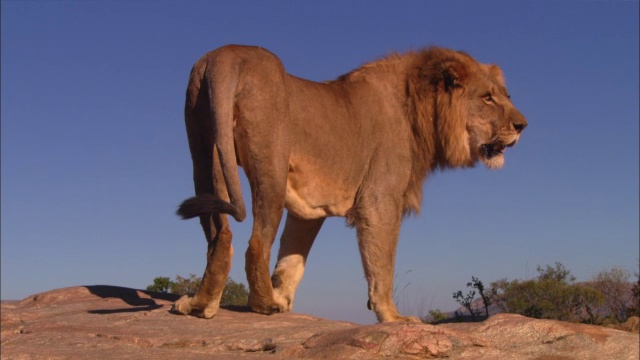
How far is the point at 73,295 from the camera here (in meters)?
7.08

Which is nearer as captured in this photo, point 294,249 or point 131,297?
point 294,249

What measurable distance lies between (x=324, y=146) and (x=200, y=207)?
1.57 m

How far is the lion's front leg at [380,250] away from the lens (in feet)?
19.8

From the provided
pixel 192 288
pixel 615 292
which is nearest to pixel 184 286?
pixel 192 288

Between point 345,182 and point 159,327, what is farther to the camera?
point 345,182

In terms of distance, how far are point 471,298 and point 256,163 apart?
3426mm

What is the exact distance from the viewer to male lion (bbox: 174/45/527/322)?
5.50 m

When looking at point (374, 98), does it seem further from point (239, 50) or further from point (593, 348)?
point (593, 348)

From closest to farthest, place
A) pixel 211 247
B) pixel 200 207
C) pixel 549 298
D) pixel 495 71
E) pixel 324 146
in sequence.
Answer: pixel 200 207 → pixel 211 247 → pixel 324 146 → pixel 495 71 → pixel 549 298

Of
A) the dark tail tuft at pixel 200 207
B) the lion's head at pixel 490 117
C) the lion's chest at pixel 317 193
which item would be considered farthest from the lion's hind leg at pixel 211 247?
the lion's head at pixel 490 117

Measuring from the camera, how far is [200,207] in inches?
188

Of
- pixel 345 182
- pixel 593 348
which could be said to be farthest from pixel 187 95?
pixel 593 348

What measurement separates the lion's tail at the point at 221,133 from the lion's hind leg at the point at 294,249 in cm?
139

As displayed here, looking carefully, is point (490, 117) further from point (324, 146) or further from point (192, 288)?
A: point (192, 288)
